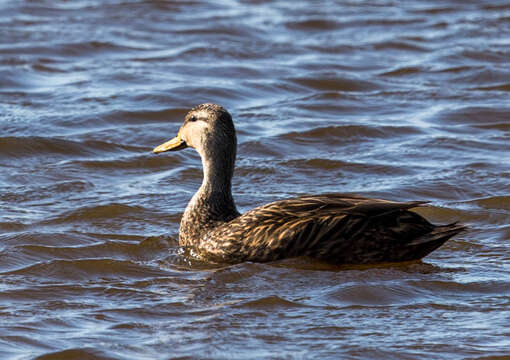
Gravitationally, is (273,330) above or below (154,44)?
below

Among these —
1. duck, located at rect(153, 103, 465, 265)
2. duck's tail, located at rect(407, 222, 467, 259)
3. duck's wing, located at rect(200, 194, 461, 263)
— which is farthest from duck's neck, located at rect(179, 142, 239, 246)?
duck's tail, located at rect(407, 222, 467, 259)

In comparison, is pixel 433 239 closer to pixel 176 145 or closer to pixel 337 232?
pixel 337 232

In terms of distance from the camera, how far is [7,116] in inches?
481

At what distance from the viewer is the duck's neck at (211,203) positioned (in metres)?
8.21

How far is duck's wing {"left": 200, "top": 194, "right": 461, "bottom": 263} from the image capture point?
24.9 feet

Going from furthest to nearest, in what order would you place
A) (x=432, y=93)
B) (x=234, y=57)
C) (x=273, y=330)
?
(x=234, y=57) → (x=432, y=93) → (x=273, y=330)

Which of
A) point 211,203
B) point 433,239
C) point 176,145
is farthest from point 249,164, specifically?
point 433,239

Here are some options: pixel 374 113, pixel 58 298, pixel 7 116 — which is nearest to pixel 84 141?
pixel 7 116

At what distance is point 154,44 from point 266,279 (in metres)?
9.22

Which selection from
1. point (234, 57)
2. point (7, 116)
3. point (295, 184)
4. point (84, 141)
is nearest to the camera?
point (295, 184)

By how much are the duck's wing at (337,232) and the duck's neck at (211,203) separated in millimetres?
465

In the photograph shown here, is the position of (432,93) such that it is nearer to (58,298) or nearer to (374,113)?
(374,113)

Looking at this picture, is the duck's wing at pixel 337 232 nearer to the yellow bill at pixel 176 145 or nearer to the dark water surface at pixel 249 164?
the dark water surface at pixel 249 164

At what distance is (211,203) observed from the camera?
832 cm
